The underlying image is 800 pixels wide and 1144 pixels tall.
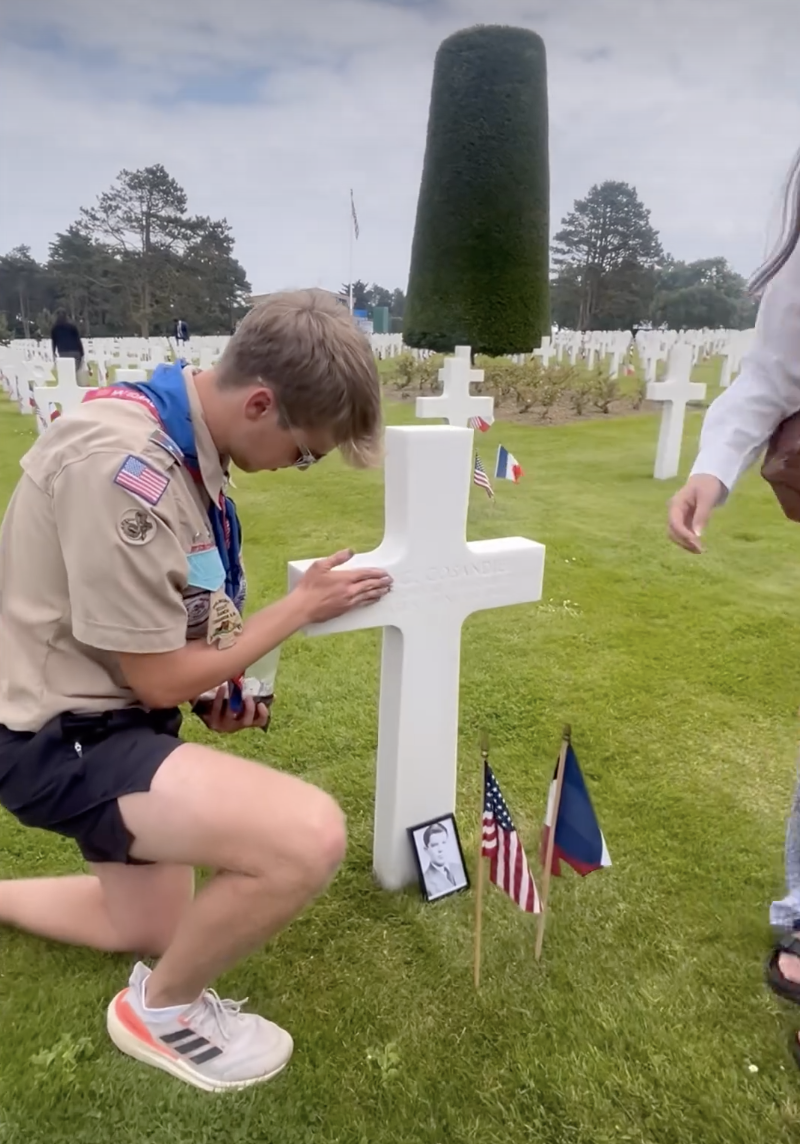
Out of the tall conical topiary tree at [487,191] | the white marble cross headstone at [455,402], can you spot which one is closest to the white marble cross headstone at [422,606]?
the white marble cross headstone at [455,402]

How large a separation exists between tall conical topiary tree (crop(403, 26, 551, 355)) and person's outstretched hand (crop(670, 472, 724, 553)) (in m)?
15.4

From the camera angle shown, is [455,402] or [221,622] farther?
[455,402]

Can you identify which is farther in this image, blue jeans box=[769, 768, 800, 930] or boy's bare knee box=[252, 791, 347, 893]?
blue jeans box=[769, 768, 800, 930]

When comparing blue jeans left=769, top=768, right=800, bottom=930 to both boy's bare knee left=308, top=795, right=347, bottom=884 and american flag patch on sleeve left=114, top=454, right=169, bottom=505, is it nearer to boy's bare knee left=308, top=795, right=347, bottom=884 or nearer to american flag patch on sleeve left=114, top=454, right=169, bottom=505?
boy's bare knee left=308, top=795, right=347, bottom=884

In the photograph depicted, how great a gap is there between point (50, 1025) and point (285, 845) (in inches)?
27.8

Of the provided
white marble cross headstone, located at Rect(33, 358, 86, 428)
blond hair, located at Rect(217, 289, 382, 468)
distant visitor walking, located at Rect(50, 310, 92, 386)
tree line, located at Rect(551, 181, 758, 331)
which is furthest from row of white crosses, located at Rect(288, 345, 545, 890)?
tree line, located at Rect(551, 181, 758, 331)

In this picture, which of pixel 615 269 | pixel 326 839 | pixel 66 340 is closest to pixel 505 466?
pixel 326 839

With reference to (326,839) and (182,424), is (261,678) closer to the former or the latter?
(326,839)

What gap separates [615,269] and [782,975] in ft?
130

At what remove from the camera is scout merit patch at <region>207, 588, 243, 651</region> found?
1.55 metres

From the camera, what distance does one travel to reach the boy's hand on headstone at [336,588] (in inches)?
65.8

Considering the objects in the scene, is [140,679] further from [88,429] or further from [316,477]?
[316,477]

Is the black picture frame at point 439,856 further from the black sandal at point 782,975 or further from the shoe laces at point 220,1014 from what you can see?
the black sandal at point 782,975

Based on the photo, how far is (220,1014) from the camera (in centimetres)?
162
